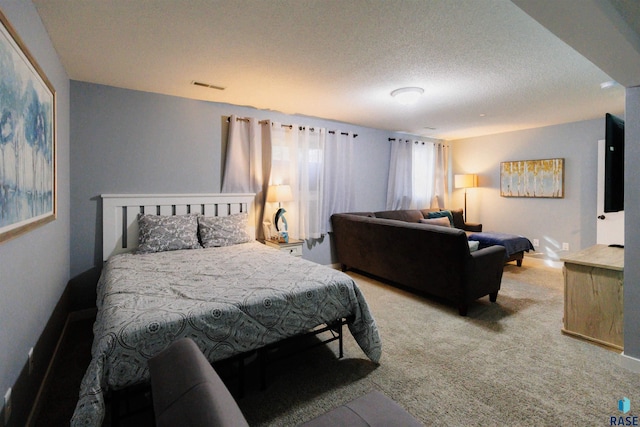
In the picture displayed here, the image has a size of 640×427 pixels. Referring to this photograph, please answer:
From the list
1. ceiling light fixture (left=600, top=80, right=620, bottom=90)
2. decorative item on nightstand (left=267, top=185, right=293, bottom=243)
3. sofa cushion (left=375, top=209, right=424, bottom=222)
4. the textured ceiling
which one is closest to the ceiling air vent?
the textured ceiling

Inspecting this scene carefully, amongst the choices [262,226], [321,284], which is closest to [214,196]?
[262,226]

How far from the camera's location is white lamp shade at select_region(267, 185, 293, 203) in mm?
3871

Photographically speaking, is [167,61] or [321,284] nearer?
[321,284]

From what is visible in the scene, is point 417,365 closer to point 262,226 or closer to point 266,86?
point 262,226

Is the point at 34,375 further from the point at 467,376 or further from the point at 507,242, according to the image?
the point at 507,242

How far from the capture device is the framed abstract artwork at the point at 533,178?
4805 mm

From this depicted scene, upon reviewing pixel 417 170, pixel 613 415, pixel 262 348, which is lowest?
pixel 613 415

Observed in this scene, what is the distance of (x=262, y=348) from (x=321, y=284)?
546 millimetres

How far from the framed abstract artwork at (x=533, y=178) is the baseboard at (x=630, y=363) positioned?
3.39 meters

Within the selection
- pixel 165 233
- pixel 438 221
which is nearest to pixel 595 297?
pixel 438 221

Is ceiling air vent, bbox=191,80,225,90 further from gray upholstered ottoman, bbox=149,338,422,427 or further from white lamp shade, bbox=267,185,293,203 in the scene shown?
gray upholstered ottoman, bbox=149,338,422,427

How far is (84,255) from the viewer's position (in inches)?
119

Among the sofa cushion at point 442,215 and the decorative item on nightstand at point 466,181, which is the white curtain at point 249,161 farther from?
the decorative item on nightstand at point 466,181

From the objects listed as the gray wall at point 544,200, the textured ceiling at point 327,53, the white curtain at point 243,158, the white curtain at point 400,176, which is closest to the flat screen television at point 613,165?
the textured ceiling at point 327,53
